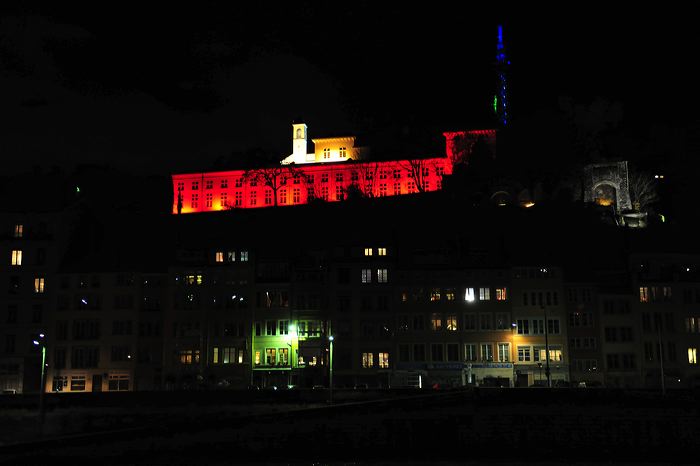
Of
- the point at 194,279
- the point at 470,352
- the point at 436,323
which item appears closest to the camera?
the point at 470,352

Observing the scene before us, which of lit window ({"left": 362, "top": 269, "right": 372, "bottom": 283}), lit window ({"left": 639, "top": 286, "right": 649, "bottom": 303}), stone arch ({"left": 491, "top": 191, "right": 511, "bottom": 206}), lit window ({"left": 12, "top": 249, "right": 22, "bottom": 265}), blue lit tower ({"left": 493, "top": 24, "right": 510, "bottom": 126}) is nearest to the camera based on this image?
lit window ({"left": 639, "top": 286, "right": 649, "bottom": 303})

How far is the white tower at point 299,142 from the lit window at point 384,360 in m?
83.8

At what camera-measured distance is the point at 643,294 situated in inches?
3260

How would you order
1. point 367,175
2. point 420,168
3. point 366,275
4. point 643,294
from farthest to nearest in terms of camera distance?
point 367,175, point 420,168, point 366,275, point 643,294

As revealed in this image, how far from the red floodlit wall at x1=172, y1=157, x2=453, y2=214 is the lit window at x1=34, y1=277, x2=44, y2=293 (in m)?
55.4

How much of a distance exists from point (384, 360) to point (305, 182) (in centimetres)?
6488

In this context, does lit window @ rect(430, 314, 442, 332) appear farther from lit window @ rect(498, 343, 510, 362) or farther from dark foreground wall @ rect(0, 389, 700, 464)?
dark foreground wall @ rect(0, 389, 700, 464)

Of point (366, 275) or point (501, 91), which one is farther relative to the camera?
point (501, 91)

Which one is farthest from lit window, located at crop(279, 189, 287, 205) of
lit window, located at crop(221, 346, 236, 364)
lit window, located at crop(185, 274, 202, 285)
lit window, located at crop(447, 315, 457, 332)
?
lit window, located at crop(447, 315, 457, 332)

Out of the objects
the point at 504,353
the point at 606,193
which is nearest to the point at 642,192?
the point at 606,193

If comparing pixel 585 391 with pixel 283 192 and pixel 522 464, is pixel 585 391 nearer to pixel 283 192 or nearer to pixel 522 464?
pixel 522 464

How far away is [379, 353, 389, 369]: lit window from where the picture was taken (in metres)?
81.9

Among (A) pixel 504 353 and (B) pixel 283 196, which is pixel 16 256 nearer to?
(A) pixel 504 353

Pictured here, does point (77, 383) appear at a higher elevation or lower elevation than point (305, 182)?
lower
